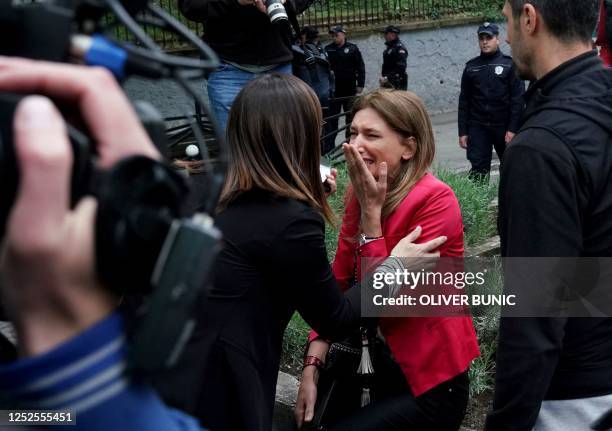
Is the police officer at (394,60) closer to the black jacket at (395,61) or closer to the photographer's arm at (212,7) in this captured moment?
the black jacket at (395,61)

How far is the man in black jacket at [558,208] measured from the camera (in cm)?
215

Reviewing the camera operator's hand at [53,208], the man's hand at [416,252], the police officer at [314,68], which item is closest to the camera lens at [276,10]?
the police officer at [314,68]

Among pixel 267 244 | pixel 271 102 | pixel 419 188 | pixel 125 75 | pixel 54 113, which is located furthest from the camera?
pixel 419 188

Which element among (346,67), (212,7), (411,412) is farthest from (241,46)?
(346,67)

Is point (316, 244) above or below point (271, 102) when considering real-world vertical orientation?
below

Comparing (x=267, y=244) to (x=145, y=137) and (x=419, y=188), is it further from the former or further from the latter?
(x=145, y=137)

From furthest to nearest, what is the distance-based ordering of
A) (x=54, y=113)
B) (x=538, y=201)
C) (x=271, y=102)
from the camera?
1. (x=271, y=102)
2. (x=538, y=201)
3. (x=54, y=113)

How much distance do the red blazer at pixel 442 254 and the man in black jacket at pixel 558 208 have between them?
1.85 ft

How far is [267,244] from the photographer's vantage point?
2408 millimetres

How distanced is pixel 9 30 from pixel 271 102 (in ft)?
5.19

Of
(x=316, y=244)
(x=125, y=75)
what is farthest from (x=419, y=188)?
(x=125, y=75)

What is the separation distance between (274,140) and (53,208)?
1685mm

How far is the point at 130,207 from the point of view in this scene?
0.94m

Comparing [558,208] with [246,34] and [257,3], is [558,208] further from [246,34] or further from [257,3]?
[246,34]
